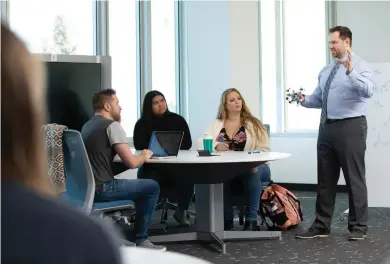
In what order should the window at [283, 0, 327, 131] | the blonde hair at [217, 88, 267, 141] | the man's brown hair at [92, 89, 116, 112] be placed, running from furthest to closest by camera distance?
the window at [283, 0, 327, 131] < the blonde hair at [217, 88, 267, 141] < the man's brown hair at [92, 89, 116, 112]

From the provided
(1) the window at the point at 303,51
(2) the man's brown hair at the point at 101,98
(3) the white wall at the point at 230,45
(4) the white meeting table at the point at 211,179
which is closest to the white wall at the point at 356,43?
(3) the white wall at the point at 230,45

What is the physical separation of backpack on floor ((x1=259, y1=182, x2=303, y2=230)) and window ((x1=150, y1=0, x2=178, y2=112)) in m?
2.73

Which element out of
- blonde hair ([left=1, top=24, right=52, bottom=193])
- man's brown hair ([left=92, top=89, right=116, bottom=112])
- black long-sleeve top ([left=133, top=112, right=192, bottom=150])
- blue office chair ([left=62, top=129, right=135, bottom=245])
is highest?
man's brown hair ([left=92, top=89, right=116, bottom=112])

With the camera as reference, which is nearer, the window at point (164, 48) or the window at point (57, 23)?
the window at point (57, 23)

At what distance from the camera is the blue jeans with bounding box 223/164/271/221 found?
196 inches

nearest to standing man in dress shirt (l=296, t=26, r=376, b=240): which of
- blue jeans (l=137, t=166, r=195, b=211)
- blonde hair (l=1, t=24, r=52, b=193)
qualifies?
blue jeans (l=137, t=166, r=195, b=211)

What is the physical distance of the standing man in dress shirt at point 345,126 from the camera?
15.3 feet

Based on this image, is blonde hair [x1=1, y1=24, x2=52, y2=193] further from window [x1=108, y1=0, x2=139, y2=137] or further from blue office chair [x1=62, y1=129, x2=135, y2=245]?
window [x1=108, y1=0, x2=139, y2=137]

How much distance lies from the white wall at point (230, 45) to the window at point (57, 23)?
1336mm

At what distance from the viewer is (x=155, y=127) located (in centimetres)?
562

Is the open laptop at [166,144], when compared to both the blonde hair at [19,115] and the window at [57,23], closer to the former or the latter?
the window at [57,23]

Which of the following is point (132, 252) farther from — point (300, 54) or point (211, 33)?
point (300, 54)

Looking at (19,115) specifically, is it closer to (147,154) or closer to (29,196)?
(29,196)

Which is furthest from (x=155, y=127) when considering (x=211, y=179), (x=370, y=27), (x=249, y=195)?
(x=370, y=27)
